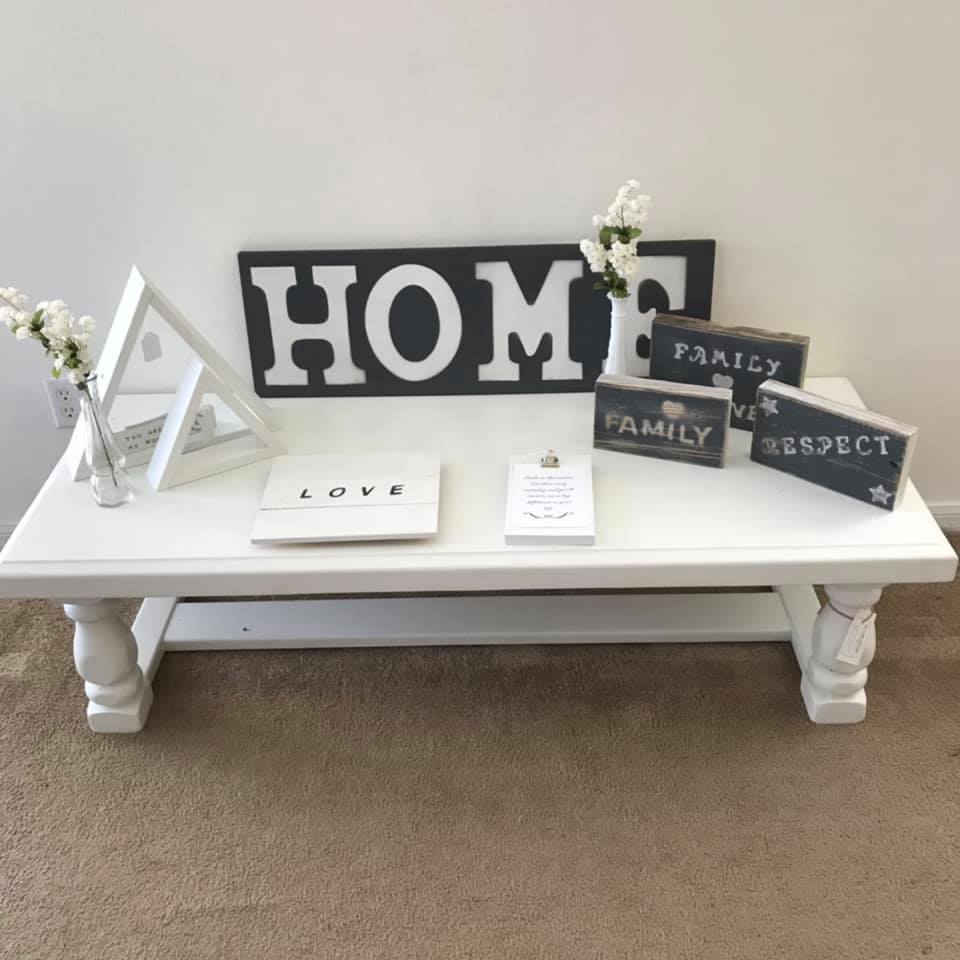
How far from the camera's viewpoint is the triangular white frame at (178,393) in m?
1.61

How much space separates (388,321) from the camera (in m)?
1.86

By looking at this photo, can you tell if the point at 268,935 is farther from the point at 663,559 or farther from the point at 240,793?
the point at 663,559

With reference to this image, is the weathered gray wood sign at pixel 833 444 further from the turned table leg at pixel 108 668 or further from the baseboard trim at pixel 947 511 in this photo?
the turned table leg at pixel 108 668

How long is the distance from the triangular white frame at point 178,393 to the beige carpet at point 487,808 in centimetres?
41

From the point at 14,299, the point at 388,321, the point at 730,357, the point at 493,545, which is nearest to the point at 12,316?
the point at 14,299

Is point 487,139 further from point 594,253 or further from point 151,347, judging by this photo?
point 151,347

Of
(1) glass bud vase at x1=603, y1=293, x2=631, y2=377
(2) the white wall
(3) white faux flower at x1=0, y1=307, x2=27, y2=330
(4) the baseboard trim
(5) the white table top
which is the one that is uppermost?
(2) the white wall

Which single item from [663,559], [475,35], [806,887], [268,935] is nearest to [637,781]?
[806,887]

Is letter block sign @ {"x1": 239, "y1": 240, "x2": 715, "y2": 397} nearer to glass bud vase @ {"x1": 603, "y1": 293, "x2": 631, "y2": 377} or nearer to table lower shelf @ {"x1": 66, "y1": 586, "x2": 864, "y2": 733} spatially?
glass bud vase @ {"x1": 603, "y1": 293, "x2": 631, "y2": 377}

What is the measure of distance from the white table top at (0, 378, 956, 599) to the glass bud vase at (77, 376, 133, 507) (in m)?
0.03

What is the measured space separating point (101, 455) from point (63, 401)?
1.47ft

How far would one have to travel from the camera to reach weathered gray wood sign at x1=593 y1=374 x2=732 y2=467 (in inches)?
63.7

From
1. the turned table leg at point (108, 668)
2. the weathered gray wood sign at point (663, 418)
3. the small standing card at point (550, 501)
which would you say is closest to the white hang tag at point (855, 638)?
the weathered gray wood sign at point (663, 418)

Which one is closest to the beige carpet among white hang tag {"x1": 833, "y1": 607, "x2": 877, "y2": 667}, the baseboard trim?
white hang tag {"x1": 833, "y1": 607, "x2": 877, "y2": 667}
